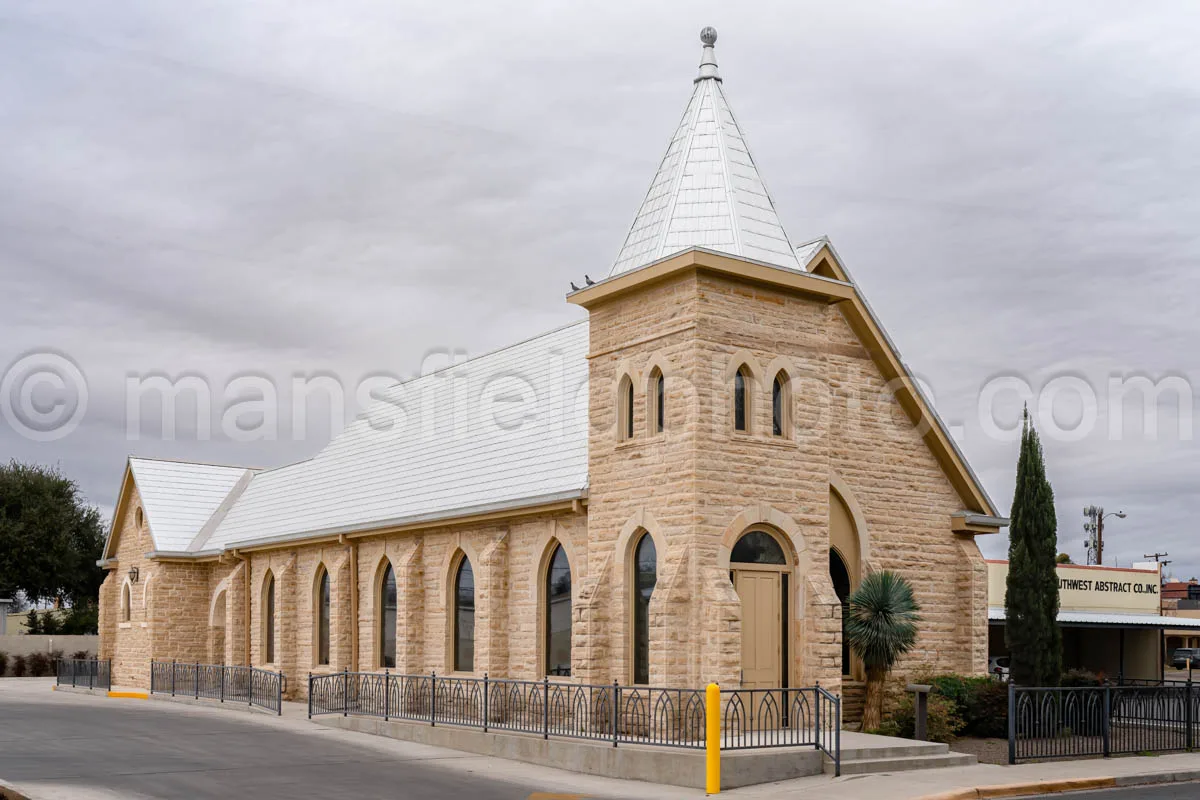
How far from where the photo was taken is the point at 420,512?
25469mm

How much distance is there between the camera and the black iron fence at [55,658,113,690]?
3753 centimetres

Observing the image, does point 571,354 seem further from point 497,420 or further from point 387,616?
point 387,616

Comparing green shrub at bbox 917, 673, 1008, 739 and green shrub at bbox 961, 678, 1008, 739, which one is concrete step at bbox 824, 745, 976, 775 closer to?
green shrub at bbox 917, 673, 1008, 739

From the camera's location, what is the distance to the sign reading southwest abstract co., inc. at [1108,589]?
41.4 meters

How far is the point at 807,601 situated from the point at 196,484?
26.3 m

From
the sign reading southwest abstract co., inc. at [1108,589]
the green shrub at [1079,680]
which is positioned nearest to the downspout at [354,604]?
the green shrub at [1079,680]

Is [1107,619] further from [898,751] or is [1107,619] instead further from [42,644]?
[42,644]

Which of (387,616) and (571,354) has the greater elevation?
(571,354)

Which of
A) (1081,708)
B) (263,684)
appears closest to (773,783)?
(1081,708)

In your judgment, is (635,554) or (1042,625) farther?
(1042,625)

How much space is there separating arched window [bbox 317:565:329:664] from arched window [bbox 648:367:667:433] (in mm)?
13422

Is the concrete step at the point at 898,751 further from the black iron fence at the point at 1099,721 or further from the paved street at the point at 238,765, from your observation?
the paved street at the point at 238,765

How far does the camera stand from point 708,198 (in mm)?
19906

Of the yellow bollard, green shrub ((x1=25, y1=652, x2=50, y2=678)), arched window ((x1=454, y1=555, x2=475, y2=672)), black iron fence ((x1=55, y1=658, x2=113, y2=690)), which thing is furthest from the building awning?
green shrub ((x1=25, y1=652, x2=50, y2=678))
